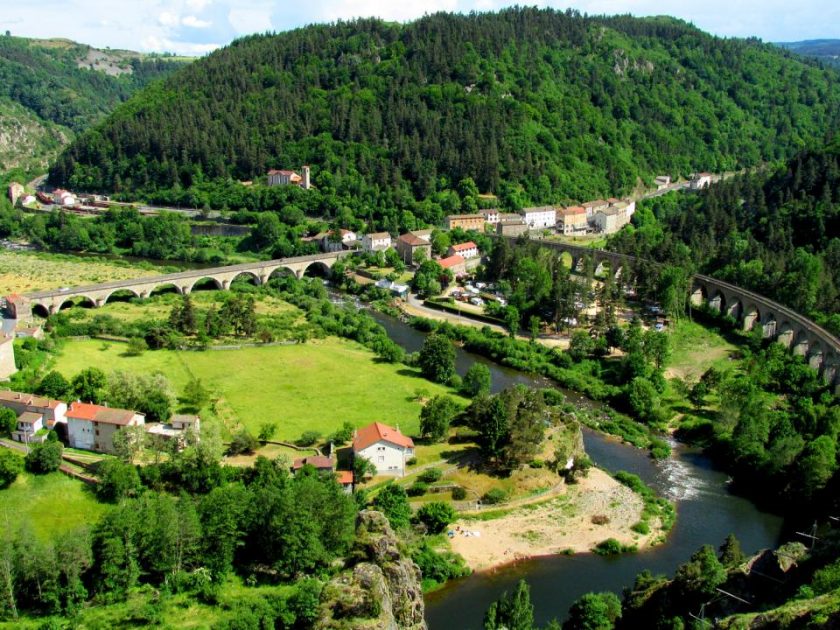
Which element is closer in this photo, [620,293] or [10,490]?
[10,490]

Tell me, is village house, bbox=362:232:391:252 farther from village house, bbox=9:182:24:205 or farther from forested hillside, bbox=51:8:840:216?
village house, bbox=9:182:24:205

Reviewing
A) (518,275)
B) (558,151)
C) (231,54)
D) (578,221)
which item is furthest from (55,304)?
(231,54)

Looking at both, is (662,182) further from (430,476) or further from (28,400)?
(28,400)

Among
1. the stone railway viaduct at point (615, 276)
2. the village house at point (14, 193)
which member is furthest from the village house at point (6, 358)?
the village house at point (14, 193)

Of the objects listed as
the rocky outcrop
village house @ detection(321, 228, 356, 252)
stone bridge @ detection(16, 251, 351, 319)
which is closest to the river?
the rocky outcrop

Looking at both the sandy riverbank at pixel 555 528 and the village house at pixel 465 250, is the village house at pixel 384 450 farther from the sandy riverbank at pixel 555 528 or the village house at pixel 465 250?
the village house at pixel 465 250

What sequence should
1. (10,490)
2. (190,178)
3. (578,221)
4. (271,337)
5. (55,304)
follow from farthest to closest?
(190,178) → (578,221) → (55,304) → (271,337) → (10,490)

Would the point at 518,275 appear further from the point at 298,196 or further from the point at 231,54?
the point at 231,54
